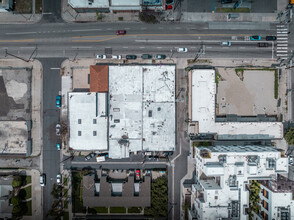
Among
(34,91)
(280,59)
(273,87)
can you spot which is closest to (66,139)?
(34,91)

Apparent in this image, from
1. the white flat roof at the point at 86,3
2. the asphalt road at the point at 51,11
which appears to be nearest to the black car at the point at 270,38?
the white flat roof at the point at 86,3

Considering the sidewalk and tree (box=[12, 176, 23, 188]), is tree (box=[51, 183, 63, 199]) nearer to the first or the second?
tree (box=[12, 176, 23, 188])

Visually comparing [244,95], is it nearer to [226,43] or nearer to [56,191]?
[226,43]

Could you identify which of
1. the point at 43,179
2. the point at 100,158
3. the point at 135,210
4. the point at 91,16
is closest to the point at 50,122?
the point at 43,179

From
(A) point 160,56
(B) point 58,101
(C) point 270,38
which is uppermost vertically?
(C) point 270,38

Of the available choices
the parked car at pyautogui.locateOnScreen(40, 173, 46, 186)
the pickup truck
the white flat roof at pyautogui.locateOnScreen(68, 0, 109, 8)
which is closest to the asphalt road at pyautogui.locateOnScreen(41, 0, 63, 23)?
the white flat roof at pyautogui.locateOnScreen(68, 0, 109, 8)
